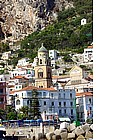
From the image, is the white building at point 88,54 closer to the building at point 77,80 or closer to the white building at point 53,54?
the building at point 77,80

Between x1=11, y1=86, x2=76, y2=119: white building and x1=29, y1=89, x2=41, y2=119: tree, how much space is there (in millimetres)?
24

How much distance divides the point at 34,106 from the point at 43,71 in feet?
0.90

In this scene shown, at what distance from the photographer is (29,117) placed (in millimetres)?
3133

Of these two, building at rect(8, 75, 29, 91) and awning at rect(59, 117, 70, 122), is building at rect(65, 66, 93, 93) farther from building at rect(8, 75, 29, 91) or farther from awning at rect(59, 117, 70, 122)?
building at rect(8, 75, 29, 91)

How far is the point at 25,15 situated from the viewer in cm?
333

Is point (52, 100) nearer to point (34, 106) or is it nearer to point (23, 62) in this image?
point (34, 106)

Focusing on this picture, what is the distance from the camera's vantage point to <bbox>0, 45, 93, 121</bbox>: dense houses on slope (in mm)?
3064

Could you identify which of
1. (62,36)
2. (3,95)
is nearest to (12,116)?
(3,95)

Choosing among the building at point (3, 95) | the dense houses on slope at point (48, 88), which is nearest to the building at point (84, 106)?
the dense houses on slope at point (48, 88)

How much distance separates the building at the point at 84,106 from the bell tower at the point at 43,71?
0.25m

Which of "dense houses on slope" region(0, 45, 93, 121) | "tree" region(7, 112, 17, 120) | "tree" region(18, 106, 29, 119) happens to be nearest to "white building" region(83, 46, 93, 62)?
"dense houses on slope" region(0, 45, 93, 121)

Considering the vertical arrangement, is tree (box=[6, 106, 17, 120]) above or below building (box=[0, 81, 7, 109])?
below
